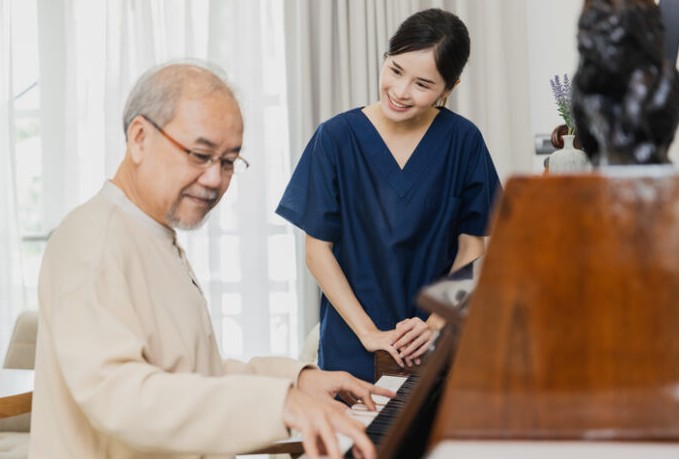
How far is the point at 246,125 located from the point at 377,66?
2.14 feet

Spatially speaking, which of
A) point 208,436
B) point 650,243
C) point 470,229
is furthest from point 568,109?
point 650,243

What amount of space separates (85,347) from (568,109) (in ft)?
4.32

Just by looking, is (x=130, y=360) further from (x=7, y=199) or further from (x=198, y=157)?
(x=7, y=199)

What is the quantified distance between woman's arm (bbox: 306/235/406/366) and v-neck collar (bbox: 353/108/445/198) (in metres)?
0.23

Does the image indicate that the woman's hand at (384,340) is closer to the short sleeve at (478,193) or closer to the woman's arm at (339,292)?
the woman's arm at (339,292)

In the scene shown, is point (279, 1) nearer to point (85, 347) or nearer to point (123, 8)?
point (123, 8)

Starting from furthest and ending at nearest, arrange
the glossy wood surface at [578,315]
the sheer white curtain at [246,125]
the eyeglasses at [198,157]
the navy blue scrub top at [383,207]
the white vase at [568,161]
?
the sheer white curtain at [246,125], the navy blue scrub top at [383,207], the white vase at [568,161], the eyeglasses at [198,157], the glossy wood surface at [578,315]

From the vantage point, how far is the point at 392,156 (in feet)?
7.47

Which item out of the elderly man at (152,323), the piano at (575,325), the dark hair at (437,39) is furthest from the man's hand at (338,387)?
the dark hair at (437,39)

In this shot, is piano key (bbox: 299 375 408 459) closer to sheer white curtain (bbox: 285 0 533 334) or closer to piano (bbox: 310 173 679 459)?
piano (bbox: 310 173 679 459)

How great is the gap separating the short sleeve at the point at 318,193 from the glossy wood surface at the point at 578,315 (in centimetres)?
145

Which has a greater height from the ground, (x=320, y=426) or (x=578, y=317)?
(x=578, y=317)

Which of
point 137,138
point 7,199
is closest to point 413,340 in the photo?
point 137,138

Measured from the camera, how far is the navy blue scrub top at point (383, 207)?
2.22 m
